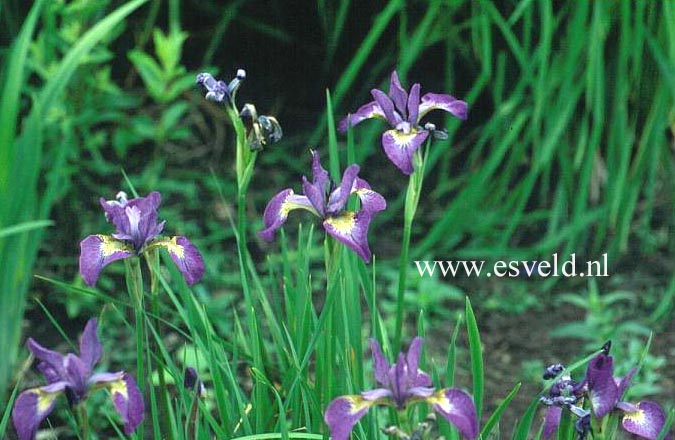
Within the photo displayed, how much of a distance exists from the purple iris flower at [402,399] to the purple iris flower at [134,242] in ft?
0.91

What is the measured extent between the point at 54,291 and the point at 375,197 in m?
1.61

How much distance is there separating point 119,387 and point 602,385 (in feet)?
1.79

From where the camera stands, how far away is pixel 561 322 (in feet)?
9.57

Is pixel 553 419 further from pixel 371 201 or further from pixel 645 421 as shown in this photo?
pixel 371 201

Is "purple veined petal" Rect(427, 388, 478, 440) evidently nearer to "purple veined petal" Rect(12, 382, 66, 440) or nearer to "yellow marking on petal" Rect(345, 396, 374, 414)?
"yellow marking on petal" Rect(345, 396, 374, 414)

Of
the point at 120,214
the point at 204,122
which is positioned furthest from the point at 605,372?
the point at 204,122

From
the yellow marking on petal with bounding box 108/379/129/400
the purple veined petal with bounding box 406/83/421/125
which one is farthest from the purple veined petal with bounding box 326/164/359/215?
the yellow marking on petal with bounding box 108/379/129/400

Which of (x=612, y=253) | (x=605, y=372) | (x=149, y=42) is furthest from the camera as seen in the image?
(x=149, y=42)

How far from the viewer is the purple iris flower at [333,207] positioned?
1.33 meters

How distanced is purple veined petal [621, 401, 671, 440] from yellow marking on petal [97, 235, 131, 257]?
0.63 meters

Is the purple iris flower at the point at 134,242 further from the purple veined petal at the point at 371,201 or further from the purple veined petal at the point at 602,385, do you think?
the purple veined petal at the point at 602,385

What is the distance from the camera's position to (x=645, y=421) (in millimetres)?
1382

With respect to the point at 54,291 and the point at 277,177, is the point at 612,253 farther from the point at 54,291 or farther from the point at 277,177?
the point at 54,291

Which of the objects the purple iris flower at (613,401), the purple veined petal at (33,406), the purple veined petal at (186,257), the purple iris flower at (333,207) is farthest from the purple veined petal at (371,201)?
the purple veined petal at (33,406)
